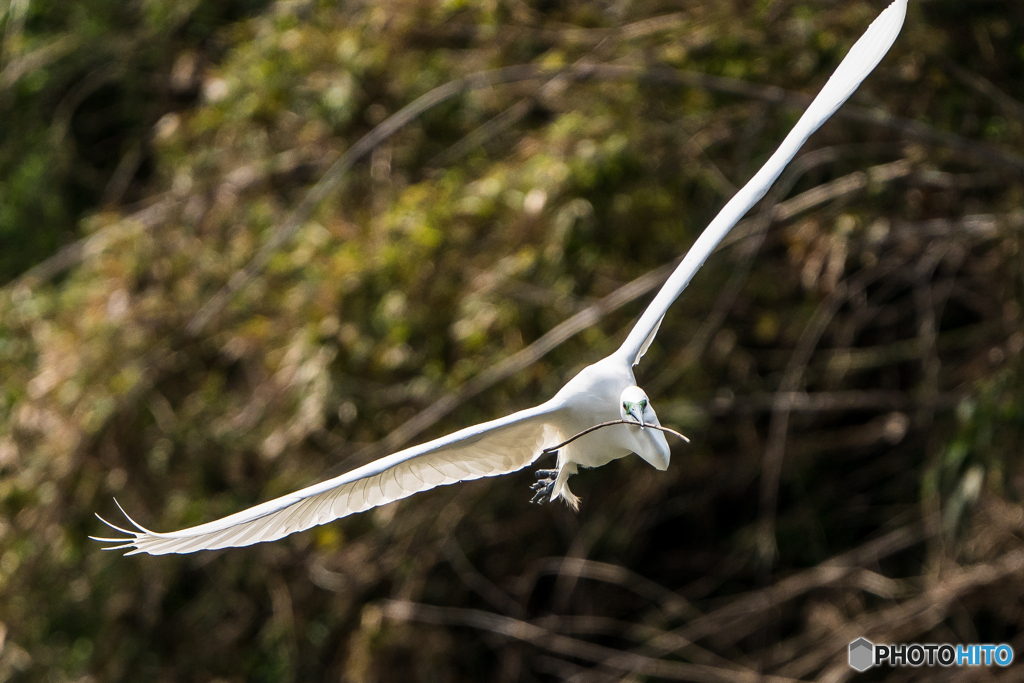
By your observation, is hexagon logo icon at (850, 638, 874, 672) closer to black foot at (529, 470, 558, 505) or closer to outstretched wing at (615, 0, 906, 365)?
black foot at (529, 470, 558, 505)

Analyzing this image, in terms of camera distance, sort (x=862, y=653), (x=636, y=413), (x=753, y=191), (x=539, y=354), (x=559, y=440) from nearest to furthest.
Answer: (x=636, y=413)
(x=753, y=191)
(x=559, y=440)
(x=539, y=354)
(x=862, y=653)

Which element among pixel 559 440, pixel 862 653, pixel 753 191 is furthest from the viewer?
pixel 862 653

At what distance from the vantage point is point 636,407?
53.4 inches

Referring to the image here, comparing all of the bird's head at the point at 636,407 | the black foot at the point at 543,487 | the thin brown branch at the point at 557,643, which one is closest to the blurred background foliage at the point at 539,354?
the thin brown branch at the point at 557,643

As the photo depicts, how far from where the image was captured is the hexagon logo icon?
2.92m

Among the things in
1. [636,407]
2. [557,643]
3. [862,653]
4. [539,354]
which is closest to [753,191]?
[636,407]

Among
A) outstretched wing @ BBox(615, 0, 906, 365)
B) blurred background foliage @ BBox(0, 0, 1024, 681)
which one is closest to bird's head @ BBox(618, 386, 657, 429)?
outstretched wing @ BBox(615, 0, 906, 365)

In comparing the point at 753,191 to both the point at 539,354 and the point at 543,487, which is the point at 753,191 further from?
the point at 539,354

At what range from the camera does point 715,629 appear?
3273mm

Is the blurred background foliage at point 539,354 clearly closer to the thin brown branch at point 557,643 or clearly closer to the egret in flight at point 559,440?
the thin brown branch at point 557,643

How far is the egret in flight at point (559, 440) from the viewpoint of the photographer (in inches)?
53.5

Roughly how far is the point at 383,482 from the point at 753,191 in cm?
73

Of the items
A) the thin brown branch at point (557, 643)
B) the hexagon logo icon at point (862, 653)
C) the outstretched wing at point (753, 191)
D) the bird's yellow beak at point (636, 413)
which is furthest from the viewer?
the thin brown branch at point (557, 643)

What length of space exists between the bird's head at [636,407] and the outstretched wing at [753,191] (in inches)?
6.0
